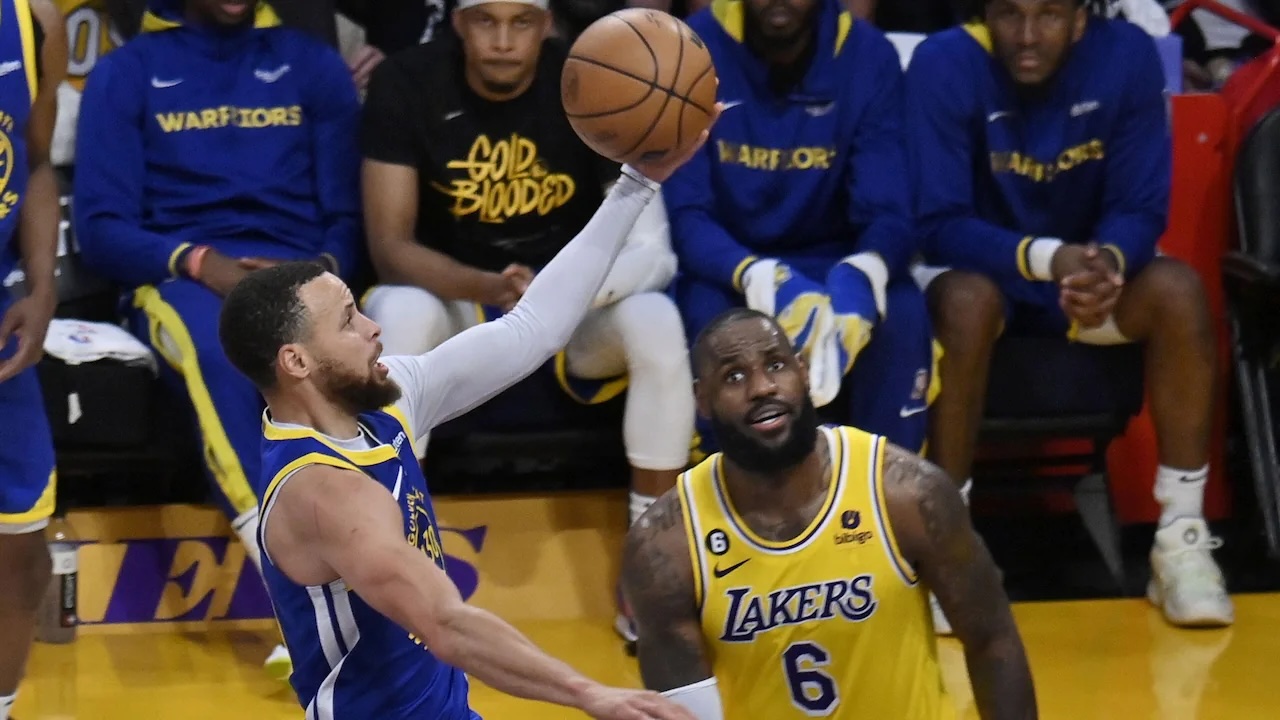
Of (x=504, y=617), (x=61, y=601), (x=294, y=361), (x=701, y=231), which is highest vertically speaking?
(x=294, y=361)

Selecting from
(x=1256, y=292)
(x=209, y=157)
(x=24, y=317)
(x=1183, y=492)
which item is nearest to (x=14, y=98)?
(x=24, y=317)

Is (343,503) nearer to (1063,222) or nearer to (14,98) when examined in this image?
(14,98)

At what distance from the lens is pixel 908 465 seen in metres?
3.06

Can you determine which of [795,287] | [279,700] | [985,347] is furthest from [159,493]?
[985,347]

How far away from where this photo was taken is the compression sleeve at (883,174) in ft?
14.9

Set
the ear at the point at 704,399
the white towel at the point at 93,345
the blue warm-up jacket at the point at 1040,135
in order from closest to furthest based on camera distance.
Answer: the ear at the point at 704,399 < the white towel at the point at 93,345 < the blue warm-up jacket at the point at 1040,135

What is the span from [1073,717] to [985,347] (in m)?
0.98

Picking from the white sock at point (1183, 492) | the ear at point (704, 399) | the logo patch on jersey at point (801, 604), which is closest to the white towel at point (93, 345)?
the ear at point (704, 399)

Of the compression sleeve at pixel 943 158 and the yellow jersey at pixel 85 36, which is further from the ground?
the yellow jersey at pixel 85 36

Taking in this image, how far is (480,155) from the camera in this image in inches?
179

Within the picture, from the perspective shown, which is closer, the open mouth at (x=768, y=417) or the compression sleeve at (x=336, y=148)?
the open mouth at (x=768, y=417)

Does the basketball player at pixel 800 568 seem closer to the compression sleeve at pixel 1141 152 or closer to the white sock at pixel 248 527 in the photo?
the white sock at pixel 248 527

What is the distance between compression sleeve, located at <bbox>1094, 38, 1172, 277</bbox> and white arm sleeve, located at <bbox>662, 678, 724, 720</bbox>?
2.27m

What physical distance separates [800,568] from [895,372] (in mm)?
1420
